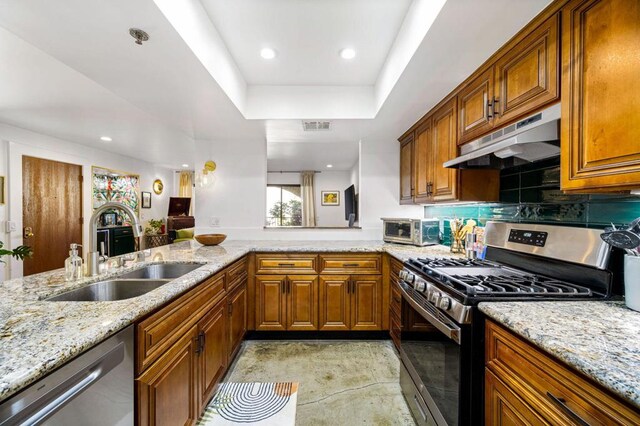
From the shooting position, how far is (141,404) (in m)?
0.99

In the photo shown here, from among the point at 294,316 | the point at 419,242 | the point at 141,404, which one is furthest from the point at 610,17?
the point at 294,316

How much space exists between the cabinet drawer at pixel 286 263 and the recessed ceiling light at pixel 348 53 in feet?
5.52

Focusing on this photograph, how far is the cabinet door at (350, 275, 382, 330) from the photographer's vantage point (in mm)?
2621

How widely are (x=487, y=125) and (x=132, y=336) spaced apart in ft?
6.69

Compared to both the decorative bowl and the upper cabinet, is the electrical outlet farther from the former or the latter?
the upper cabinet

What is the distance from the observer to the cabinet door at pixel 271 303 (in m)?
2.63

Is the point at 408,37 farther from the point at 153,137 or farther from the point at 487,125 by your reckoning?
the point at 153,137

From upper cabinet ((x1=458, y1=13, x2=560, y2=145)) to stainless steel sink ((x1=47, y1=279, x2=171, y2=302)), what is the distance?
6.64 feet

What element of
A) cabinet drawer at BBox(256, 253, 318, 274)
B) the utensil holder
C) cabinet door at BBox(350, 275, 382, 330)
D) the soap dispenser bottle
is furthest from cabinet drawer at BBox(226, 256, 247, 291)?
the utensil holder

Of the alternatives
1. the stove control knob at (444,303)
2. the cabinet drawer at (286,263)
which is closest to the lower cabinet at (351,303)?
the cabinet drawer at (286,263)

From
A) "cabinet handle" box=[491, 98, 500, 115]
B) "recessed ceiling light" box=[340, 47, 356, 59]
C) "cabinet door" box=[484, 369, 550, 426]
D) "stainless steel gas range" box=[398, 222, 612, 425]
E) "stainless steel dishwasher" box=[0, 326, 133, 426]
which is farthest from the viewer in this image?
"recessed ceiling light" box=[340, 47, 356, 59]

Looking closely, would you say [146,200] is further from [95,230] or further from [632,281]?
[632,281]

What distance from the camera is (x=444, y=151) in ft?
7.20

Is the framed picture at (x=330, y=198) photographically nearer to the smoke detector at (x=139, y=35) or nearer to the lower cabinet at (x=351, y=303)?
the lower cabinet at (x=351, y=303)
